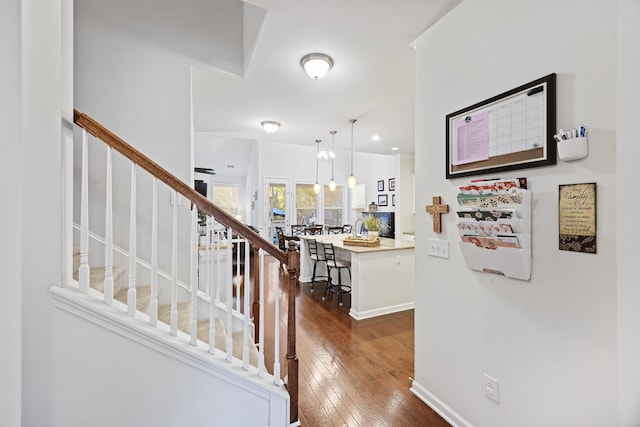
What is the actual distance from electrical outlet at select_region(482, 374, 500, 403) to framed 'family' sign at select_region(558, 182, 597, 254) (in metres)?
0.80

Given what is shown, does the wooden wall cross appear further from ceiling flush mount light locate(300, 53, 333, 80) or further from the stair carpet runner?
the stair carpet runner

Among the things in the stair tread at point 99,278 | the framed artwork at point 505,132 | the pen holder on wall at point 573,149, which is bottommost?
the stair tread at point 99,278

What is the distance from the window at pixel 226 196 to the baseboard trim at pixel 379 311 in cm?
652

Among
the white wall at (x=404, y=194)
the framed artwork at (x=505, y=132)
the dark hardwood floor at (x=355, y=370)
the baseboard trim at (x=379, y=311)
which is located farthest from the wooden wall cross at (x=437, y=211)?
the white wall at (x=404, y=194)

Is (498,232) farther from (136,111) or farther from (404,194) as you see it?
(404,194)

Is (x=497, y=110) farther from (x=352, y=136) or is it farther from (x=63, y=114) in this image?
(x=352, y=136)

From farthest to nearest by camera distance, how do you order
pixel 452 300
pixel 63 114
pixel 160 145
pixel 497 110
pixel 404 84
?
pixel 404 84, pixel 160 145, pixel 452 300, pixel 497 110, pixel 63 114

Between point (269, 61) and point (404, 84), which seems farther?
point (404, 84)

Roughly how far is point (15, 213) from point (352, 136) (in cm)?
439

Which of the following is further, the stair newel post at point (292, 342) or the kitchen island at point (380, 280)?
the kitchen island at point (380, 280)

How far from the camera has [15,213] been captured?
1.10 meters

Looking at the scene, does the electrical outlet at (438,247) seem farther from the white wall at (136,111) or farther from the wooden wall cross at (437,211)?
the white wall at (136,111)

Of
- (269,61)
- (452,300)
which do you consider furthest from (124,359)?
(269,61)

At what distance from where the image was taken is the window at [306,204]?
8.00m
